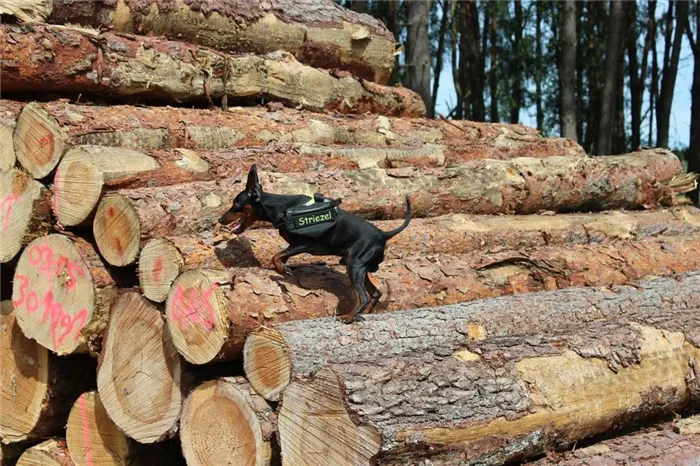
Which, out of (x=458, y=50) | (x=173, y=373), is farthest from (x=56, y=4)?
(x=458, y=50)

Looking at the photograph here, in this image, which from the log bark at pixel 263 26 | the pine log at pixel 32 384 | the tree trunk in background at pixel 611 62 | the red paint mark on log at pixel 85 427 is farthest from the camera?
the tree trunk in background at pixel 611 62

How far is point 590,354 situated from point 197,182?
248 centimetres

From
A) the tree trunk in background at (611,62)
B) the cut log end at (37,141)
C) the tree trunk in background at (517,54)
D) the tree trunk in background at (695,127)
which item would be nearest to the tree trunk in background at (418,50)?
the tree trunk in background at (611,62)

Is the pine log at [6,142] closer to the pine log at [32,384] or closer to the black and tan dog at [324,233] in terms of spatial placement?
the pine log at [32,384]

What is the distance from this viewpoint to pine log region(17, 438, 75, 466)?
4.82 metres

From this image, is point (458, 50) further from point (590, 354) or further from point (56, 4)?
point (590, 354)

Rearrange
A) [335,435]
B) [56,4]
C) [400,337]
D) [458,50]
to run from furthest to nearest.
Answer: [458,50] < [56,4] < [400,337] < [335,435]

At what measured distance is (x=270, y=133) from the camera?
632cm

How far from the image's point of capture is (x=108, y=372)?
4348mm

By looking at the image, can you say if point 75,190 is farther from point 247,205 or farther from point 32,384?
point 32,384

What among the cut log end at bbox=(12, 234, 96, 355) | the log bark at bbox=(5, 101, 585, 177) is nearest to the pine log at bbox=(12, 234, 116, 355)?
the cut log end at bbox=(12, 234, 96, 355)

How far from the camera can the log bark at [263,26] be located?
6238mm

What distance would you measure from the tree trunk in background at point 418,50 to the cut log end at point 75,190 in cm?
746

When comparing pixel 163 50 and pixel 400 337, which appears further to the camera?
pixel 163 50
